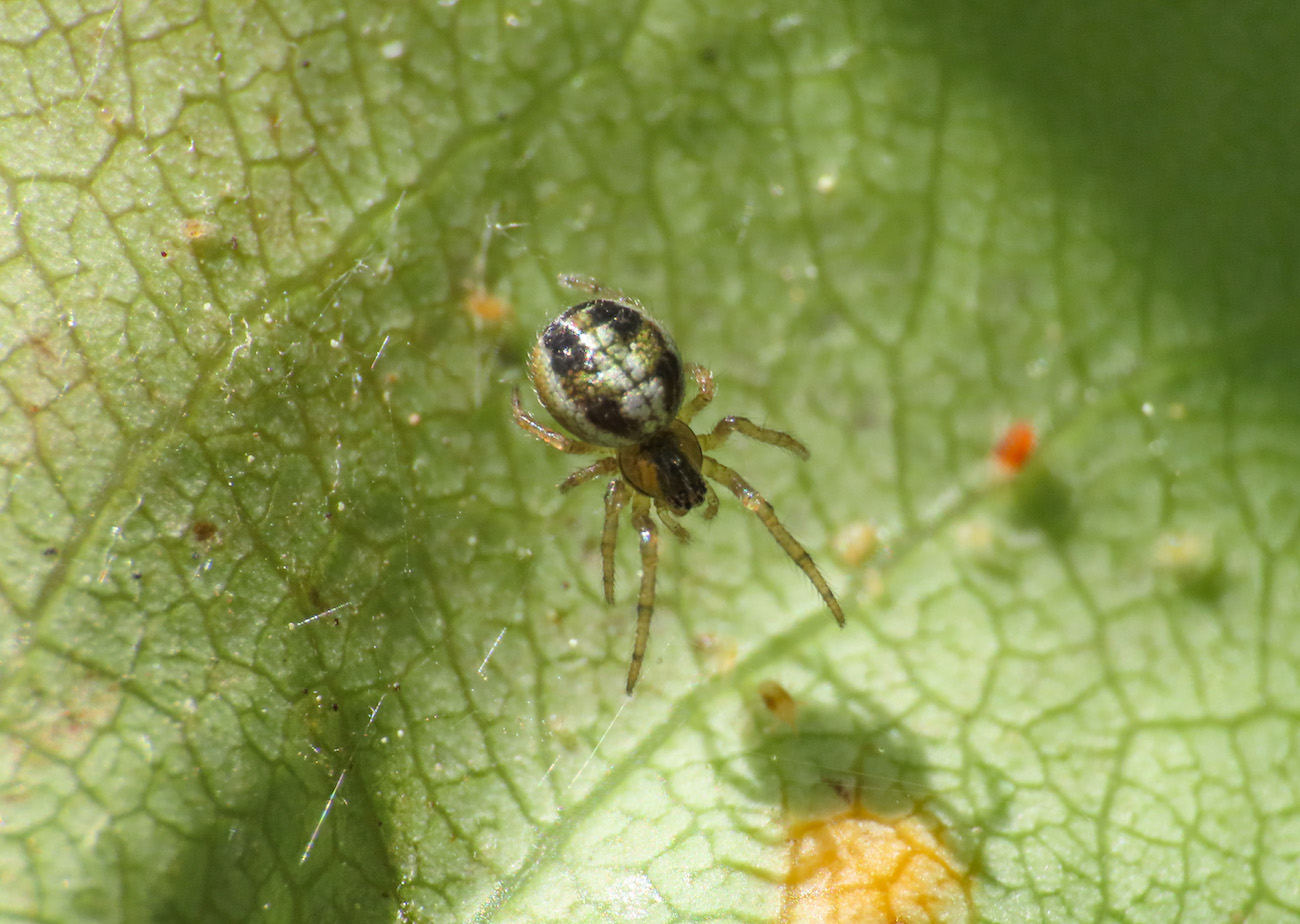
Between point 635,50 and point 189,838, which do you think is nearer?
point 189,838

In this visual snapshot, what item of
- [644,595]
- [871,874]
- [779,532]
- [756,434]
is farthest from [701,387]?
[871,874]

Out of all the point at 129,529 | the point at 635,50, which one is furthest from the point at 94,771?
the point at 635,50

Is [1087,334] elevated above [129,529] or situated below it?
above

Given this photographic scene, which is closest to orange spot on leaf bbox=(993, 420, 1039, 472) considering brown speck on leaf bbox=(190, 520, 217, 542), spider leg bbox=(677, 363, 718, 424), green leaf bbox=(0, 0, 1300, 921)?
green leaf bbox=(0, 0, 1300, 921)

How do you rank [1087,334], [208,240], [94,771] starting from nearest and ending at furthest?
[94,771]
[208,240]
[1087,334]

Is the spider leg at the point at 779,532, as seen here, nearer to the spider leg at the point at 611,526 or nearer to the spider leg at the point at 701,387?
the spider leg at the point at 701,387

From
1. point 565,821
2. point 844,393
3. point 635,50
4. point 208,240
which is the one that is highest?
point 635,50

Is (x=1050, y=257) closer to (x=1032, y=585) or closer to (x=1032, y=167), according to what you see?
(x=1032, y=167)

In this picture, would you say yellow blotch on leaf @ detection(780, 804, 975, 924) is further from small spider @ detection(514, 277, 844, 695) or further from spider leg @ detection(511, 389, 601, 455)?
spider leg @ detection(511, 389, 601, 455)

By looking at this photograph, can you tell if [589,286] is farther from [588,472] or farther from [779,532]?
[779,532]
